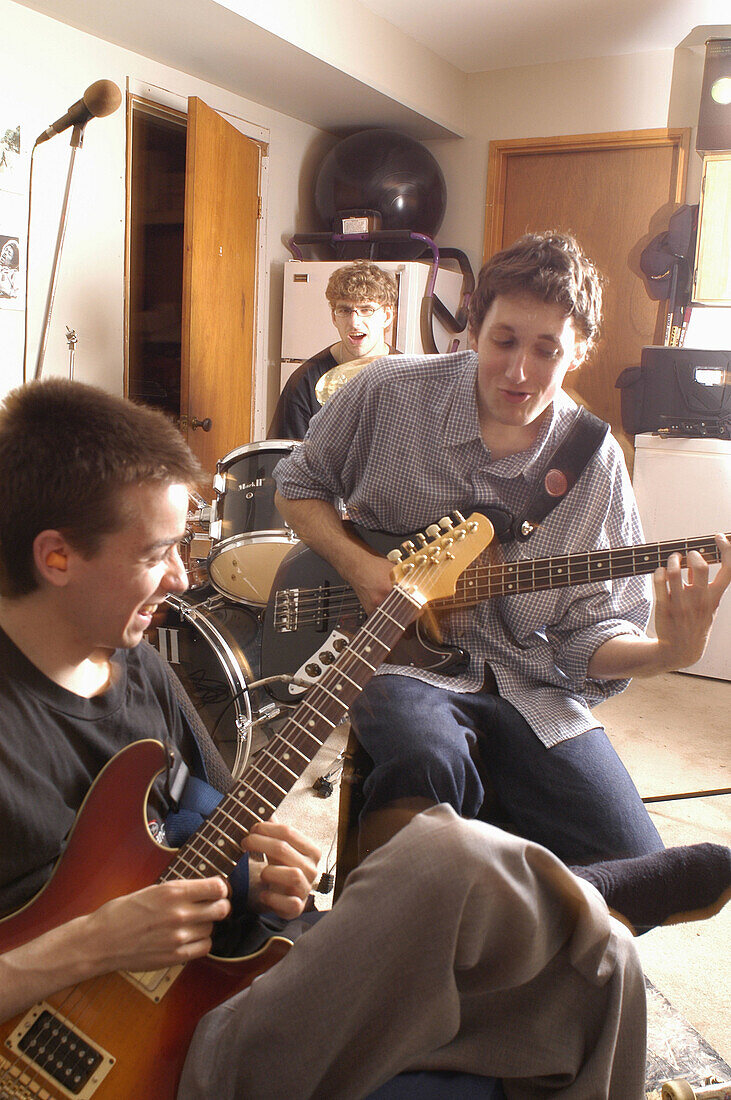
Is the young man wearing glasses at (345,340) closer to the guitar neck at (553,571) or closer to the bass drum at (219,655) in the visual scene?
the bass drum at (219,655)

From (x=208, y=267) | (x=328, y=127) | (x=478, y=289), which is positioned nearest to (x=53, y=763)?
(x=478, y=289)

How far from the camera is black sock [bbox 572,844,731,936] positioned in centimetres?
60

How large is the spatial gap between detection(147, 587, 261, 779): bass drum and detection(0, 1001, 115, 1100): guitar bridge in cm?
85

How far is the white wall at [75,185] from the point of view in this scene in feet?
7.16

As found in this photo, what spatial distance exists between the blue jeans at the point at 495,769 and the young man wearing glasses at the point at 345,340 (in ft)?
4.33

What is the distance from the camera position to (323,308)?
10.0ft

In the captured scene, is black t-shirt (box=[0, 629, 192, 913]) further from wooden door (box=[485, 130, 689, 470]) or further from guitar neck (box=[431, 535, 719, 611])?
wooden door (box=[485, 130, 689, 470])

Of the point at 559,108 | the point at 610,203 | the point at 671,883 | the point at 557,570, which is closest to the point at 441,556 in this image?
the point at 557,570

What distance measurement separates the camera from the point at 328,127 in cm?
326

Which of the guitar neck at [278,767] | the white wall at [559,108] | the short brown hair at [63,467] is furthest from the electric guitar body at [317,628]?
the white wall at [559,108]

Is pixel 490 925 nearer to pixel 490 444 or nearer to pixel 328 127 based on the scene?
pixel 490 444

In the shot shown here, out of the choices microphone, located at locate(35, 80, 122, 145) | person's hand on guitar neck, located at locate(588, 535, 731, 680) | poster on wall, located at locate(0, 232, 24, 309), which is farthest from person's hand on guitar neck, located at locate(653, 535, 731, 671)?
poster on wall, located at locate(0, 232, 24, 309)

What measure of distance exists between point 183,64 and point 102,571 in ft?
8.12

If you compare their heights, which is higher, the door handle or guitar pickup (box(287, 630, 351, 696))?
the door handle
